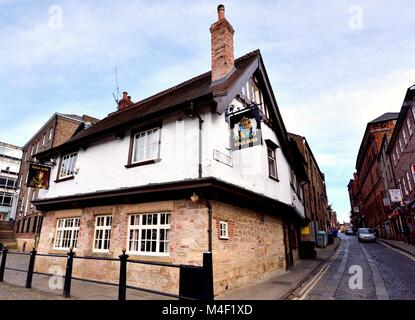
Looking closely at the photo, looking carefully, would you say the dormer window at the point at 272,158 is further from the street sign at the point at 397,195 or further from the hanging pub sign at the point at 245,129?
the street sign at the point at 397,195

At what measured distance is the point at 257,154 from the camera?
394 inches

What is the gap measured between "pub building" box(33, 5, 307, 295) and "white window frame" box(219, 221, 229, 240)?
0.03 meters

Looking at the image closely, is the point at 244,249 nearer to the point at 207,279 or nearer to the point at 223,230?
the point at 223,230

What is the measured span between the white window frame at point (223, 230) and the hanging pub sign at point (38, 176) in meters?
8.68

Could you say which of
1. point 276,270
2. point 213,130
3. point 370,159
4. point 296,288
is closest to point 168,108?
point 213,130

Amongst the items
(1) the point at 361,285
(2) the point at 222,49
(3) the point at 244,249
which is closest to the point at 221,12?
(2) the point at 222,49

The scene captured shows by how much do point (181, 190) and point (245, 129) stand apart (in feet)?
8.62

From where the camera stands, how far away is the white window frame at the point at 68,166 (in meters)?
11.2

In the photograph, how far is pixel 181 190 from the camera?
24.2 feet

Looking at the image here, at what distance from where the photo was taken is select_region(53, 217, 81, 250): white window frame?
10.3 meters

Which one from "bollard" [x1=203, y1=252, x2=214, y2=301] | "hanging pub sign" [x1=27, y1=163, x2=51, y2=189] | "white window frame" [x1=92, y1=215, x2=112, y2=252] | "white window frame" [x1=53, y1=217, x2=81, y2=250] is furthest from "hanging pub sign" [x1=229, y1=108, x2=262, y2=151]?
"hanging pub sign" [x1=27, y1=163, x2=51, y2=189]

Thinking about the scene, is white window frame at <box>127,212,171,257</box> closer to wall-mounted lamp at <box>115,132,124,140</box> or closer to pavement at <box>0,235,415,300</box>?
pavement at <box>0,235,415,300</box>

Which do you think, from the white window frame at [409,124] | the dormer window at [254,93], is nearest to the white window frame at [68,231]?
the dormer window at [254,93]

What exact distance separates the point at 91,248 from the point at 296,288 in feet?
23.5
